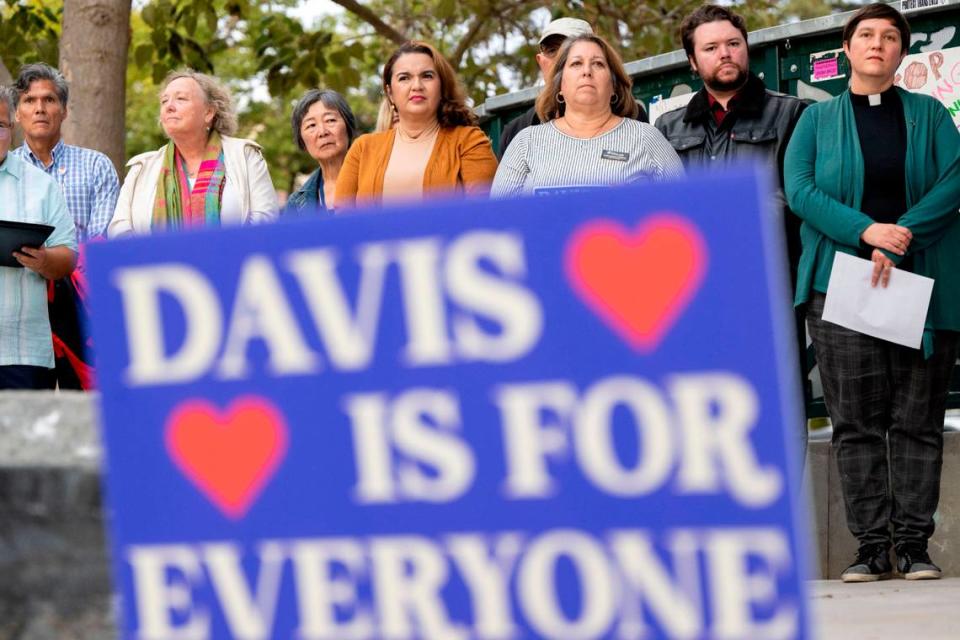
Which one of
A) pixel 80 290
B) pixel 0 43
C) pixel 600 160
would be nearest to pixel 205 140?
pixel 80 290

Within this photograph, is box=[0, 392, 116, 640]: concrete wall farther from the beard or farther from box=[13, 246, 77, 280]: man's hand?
the beard

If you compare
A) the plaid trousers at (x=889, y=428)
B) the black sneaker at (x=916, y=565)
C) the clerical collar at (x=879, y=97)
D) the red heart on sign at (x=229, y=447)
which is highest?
the clerical collar at (x=879, y=97)

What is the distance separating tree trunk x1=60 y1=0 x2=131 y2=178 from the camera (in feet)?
27.9

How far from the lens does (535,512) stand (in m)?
2.06

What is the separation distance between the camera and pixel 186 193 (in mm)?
6133

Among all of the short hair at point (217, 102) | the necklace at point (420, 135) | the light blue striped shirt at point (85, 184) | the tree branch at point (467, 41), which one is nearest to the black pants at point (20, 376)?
the light blue striped shirt at point (85, 184)

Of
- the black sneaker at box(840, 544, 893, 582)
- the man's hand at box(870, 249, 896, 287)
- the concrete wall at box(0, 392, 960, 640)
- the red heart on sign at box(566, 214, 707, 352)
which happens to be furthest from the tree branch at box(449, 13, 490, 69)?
the red heart on sign at box(566, 214, 707, 352)

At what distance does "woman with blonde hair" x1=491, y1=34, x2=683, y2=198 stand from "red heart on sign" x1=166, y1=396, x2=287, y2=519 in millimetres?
3379

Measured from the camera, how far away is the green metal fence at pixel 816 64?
640 centimetres

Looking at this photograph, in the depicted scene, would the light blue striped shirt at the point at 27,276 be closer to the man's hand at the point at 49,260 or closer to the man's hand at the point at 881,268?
the man's hand at the point at 49,260

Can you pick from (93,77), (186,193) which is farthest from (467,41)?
(186,193)

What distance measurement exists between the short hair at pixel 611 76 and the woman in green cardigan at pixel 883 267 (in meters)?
0.64

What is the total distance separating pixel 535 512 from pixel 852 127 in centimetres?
410

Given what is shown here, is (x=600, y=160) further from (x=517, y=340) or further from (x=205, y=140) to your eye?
(x=517, y=340)
